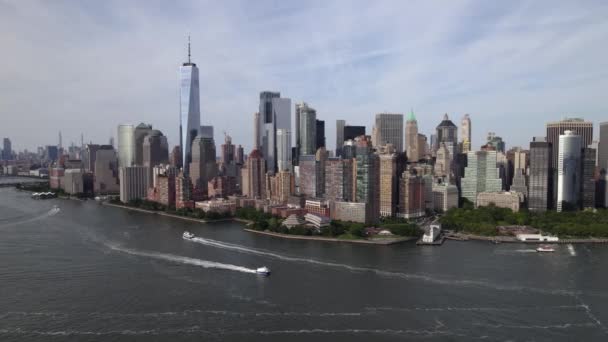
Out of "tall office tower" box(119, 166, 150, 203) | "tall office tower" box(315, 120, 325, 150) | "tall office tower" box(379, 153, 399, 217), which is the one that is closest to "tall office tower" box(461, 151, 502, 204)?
"tall office tower" box(379, 153, 399, 217)

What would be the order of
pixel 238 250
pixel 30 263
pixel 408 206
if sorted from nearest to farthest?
pixel 30 263
pixel 238 250
pixel 408 206

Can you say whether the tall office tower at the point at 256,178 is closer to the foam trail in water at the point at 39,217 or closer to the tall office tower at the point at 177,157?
the foam trail in water at the point at 39,217

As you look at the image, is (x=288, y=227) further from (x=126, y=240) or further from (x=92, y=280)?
(x=92, y=280)

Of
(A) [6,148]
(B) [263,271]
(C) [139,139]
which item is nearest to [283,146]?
(C) [139,139]

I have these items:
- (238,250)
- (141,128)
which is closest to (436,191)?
(238,250)

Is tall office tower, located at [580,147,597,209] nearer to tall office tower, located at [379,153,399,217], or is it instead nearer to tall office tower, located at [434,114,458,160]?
tall office tower, located at [379,153,399,217]

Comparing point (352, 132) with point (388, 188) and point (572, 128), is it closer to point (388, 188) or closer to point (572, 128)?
point (572, 128)
